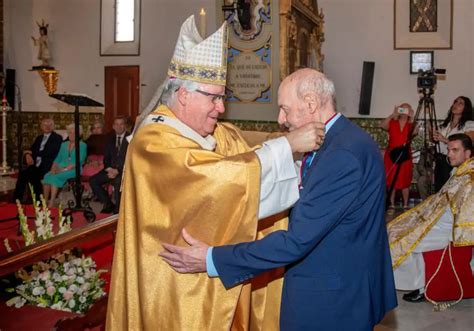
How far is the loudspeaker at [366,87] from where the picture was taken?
10.1m

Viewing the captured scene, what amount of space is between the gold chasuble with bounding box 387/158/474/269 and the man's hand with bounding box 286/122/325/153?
2.70 metres

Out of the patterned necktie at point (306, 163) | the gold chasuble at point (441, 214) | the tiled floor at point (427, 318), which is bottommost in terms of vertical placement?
the tiled floor at point (427, 318)

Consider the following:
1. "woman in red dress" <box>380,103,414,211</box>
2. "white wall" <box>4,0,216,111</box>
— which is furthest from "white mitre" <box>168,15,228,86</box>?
"white wall" <box>4,0,216,111</box>

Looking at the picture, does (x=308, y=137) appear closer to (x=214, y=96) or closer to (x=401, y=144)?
(x=214, y=96)

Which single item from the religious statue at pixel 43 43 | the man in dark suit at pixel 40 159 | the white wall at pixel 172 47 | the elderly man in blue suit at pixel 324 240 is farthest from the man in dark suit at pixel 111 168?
the elderly man in blue suit at pixel 324 240

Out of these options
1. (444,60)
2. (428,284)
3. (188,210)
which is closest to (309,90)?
(188,210)

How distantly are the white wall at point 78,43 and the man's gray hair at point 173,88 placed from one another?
29.2ft

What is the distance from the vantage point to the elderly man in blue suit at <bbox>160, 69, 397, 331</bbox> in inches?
73.2

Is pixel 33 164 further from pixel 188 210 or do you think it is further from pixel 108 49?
pixel 188 210

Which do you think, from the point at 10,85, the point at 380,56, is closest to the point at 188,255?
the point at 380,56

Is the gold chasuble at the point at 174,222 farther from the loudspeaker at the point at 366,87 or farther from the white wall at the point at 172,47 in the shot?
the loudspeaker at the point at 366,87

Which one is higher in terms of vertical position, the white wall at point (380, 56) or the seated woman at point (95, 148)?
the white wall at point (380, 56)

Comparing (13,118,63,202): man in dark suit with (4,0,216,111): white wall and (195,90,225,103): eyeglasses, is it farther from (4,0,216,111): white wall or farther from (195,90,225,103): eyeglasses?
(195,90,225,103): eyeglasses

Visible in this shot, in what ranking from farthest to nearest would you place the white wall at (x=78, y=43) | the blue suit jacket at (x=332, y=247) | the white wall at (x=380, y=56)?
1. the white wall at (x=78, y=43)
2. the white wall at (x=380, y=56)
3. the blue suit jacket at (x=332, y=247)
